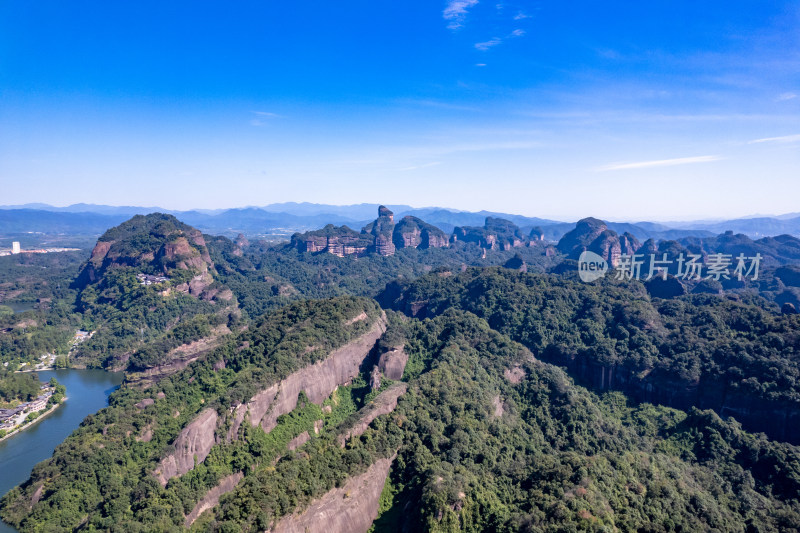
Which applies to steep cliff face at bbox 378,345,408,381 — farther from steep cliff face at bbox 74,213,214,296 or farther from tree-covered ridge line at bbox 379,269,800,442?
steep cliff face at bbox 74,213,214,296

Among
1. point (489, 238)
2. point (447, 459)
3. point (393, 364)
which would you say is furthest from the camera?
point (489, 238)

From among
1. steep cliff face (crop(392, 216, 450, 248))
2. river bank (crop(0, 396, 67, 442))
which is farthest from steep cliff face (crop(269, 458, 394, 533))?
steep cliff face (crop(392, 216, 450, 248))

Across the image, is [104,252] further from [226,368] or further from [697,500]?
[697,500]

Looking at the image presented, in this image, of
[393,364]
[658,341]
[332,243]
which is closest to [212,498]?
[393,364]

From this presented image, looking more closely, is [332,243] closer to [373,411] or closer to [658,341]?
[658,341]

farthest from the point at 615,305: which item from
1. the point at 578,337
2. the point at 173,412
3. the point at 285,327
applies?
the point at 173,412

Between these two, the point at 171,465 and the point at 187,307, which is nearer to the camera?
the point at 171,465
